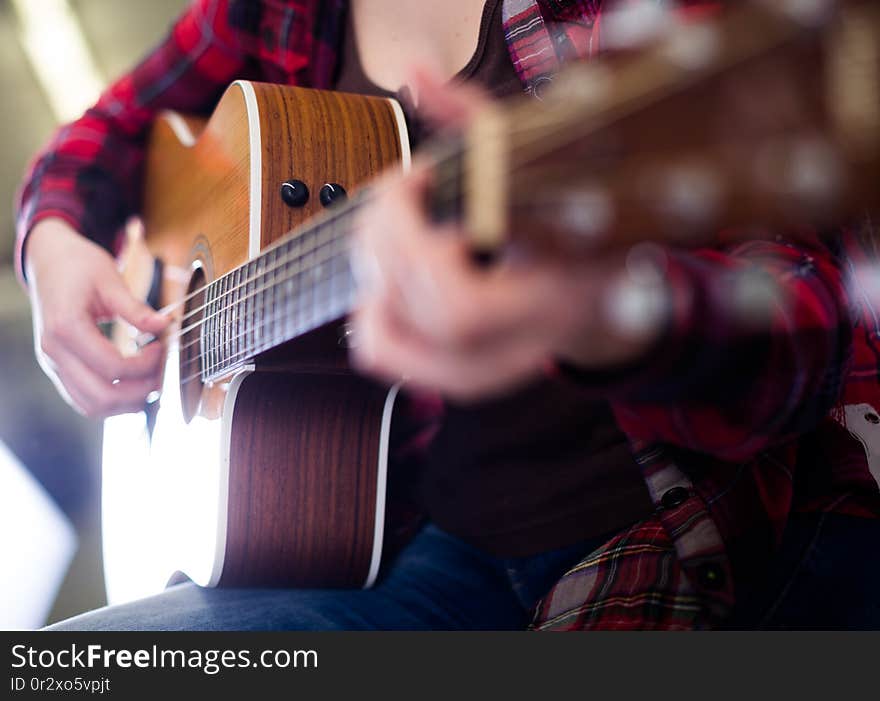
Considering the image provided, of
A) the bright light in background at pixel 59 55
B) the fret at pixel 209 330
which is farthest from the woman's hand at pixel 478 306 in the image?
the bright light in background at pixel 59 55

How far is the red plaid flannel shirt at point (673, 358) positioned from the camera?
→ 40 cm

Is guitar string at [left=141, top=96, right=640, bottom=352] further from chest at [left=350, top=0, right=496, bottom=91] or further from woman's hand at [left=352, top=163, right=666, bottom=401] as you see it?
chest at [left=350, top=0, right=496, bottom=91]

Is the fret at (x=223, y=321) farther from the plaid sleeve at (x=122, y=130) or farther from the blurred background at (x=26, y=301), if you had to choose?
the blurred background at (x=26, y=301)

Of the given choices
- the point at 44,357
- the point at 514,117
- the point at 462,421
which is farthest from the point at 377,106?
the point at 44,357

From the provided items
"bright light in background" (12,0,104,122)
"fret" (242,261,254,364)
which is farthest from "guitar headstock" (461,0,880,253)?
"bright light in background" (12,0,104,122)

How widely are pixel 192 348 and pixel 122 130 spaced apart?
47cm

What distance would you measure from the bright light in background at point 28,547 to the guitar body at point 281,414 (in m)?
0.51

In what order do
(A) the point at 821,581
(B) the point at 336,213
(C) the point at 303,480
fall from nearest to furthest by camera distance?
(B) the point at 336,213, (A) the point at 821,581, (C) the point at 303,480

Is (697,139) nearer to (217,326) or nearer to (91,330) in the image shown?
(217,326)

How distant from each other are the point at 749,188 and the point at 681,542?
14.3 inches

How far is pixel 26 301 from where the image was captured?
4.58ft

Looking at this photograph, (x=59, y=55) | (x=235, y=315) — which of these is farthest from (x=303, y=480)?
(x=59, y=55)

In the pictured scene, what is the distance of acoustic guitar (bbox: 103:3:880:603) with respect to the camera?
0.97ft

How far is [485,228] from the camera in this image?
0.32 m
